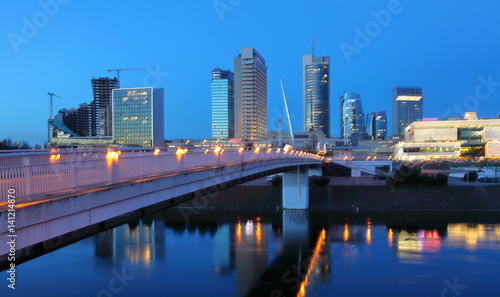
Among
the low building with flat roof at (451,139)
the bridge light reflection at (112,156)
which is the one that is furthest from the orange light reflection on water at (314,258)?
the low building with flat roof at (451,139)

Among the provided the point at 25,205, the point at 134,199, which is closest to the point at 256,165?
the point at 134,199

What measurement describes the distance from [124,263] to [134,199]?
14856 millimetres

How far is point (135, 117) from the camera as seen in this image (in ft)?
384

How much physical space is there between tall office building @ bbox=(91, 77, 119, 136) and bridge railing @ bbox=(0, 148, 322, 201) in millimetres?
133615

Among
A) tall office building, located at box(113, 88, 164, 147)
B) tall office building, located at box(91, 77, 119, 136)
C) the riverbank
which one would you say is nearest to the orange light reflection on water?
the riverbank

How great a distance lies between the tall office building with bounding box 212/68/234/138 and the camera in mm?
169750

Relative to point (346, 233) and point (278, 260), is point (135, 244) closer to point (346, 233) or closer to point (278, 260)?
point (278, 260)

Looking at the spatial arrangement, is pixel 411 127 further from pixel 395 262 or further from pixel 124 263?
pixel 124 263

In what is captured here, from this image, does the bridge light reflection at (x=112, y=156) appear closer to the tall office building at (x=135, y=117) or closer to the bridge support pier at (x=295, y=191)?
the bridge support pier at (x=295, y=191)

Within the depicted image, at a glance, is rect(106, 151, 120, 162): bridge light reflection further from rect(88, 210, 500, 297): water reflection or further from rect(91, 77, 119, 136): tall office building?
rect(91, 77, 119, 136): tall office building

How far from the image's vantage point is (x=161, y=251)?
25.3m

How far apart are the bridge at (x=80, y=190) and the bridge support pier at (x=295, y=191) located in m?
→ 28.1

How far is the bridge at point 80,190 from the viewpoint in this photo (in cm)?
598

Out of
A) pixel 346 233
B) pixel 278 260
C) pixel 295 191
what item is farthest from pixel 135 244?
pixel 295 191
